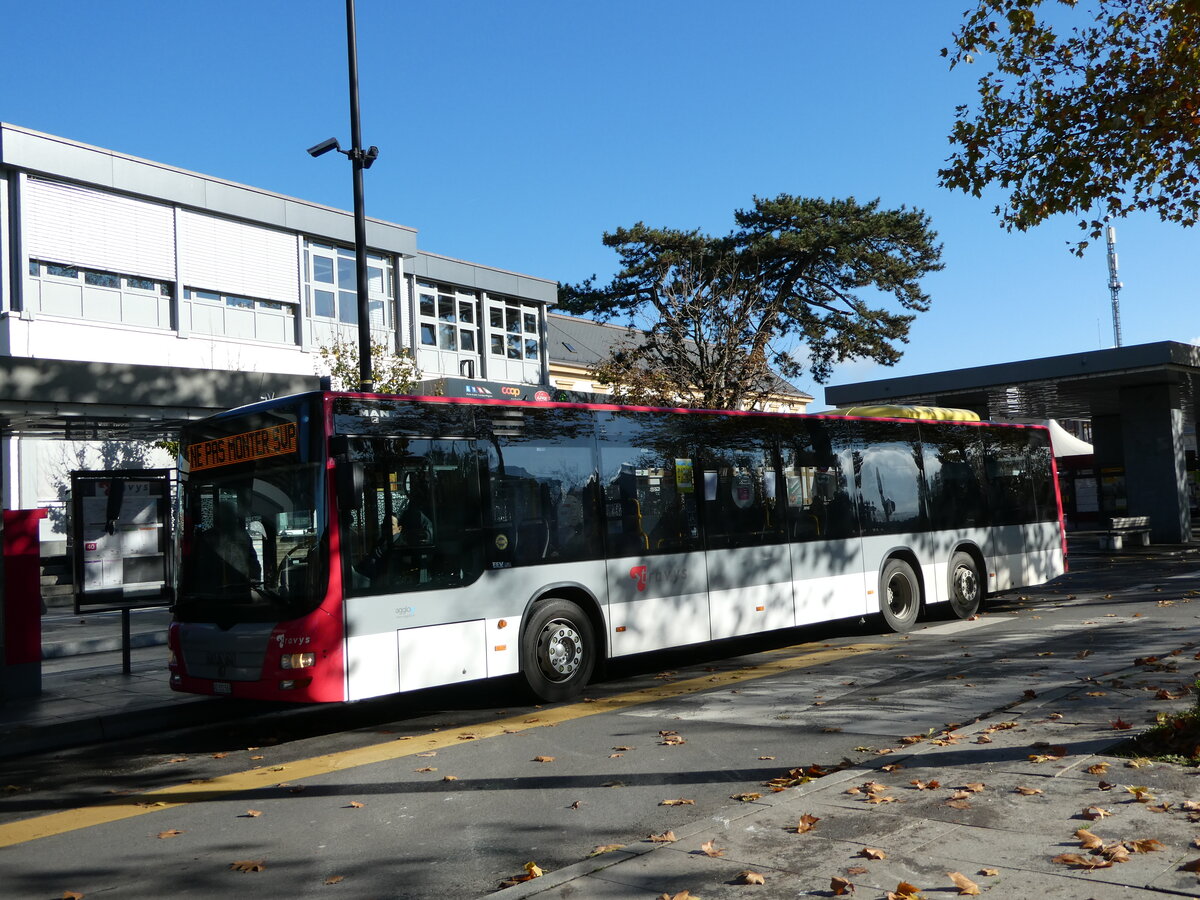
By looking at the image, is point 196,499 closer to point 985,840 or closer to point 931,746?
point 931,746

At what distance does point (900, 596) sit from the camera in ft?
48.2

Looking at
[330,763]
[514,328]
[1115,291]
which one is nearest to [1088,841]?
[330,763]

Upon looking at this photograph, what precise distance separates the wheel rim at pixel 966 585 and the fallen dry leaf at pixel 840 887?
38.9 feet

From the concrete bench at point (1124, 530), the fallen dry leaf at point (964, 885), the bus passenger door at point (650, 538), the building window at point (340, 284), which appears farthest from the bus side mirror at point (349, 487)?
the building window at point (340, 284)

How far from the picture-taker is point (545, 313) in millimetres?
44062

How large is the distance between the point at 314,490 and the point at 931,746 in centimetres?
504

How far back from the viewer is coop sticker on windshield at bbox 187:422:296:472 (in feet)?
29.1

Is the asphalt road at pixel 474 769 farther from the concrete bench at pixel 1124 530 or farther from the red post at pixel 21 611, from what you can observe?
the concrete bench at pixel 1124 530

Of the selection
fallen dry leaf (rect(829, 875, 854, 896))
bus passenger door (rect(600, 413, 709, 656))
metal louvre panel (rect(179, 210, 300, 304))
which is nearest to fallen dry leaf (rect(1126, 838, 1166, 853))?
fallen dry leaf (rect(829, 875, 854, 896))

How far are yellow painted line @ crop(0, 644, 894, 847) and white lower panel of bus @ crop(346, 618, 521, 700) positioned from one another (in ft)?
1.46

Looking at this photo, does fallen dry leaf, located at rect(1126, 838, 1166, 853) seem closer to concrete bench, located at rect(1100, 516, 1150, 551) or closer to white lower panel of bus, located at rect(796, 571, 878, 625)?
white lower panel of bus, located at rect(796, 571, 878, 625)

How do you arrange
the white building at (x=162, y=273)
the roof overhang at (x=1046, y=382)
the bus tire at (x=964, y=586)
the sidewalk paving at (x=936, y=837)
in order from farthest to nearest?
the white building at (x=162, y=273) → the roof overhang at (x=1046, y=382) → the bus tire at (x=964, y=586) → the sidewalk paving at (x=936, y=837)

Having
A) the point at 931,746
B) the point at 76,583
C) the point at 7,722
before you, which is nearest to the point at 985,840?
the point at 931,746

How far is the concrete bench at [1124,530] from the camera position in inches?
1081
